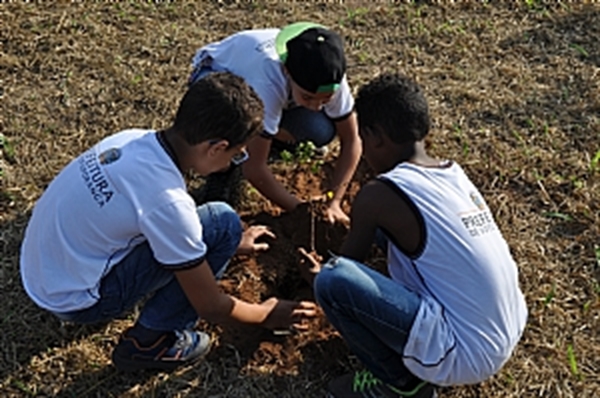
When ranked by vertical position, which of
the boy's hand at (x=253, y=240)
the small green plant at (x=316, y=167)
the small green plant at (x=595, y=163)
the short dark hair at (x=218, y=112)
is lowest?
the small green plant at (x=595, y=163)

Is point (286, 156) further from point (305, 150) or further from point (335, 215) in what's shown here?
point (335, 215)

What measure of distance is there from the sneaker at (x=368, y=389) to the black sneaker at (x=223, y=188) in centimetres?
129

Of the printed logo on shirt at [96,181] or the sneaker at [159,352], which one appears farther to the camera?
the sneaker at [159,352]

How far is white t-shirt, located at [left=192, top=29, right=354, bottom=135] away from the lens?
3.28 metres

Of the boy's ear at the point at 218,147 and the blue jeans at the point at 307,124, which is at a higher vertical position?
the boy's ear at the point at 218,147

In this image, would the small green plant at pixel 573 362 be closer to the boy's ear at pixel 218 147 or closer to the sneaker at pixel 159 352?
the sneaker at pixel 159 352

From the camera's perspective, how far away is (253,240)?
3.33 metres

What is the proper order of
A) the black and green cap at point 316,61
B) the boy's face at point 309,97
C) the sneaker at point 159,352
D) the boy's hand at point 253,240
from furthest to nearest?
1. the boy's hand at point 253,240
2. the boy's face at point 309,97
3. the black and green cap at point 316,61
4. the sneaker at point 159,352

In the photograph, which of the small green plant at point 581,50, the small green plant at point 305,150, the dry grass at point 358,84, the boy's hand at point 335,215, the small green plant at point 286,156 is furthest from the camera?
the small green plant at point 581,50

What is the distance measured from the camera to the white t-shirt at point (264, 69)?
328 cm

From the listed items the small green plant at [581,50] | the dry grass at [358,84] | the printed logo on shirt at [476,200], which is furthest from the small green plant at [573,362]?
the small green plant at [581,50]

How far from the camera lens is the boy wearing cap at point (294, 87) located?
10.1 ft

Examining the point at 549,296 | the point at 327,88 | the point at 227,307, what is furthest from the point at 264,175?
the point at 549,296

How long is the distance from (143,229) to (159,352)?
64cm
